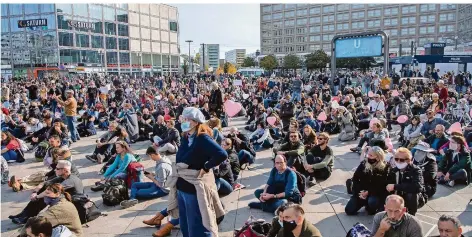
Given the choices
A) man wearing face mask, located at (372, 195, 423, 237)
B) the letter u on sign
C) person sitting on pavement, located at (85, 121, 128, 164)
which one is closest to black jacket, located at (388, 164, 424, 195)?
man wearing face mask, located at (372, 195, 423, 237)

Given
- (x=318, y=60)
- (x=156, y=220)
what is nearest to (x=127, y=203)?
(x=156, y=220)

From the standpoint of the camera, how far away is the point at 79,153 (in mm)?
11391

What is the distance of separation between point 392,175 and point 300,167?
7.48ft

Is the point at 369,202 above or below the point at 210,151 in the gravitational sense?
below

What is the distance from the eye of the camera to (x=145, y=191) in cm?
704

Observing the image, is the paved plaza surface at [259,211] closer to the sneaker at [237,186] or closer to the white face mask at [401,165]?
the sneaker at [237,186]

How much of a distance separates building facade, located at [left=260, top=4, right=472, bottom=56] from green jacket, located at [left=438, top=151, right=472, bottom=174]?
304 feet

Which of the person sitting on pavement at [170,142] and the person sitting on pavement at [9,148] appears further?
the person sitting on pavement at [170,142]

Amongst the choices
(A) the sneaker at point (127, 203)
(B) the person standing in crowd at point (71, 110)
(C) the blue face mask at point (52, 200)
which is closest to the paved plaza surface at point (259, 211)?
(A) the sneaker at point (127, 203)

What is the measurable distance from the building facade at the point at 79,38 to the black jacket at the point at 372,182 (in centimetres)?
6585

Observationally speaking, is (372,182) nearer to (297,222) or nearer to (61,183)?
(297,222)

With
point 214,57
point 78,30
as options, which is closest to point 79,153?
point 78,30

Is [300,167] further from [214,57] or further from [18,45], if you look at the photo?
[214,57]

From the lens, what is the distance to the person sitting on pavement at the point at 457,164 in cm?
735
